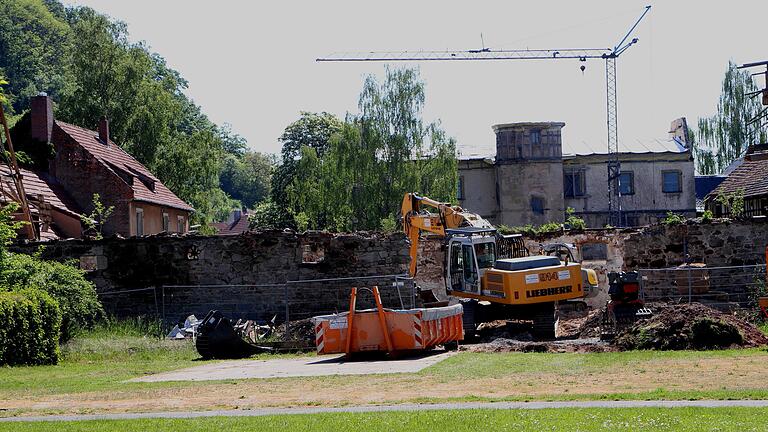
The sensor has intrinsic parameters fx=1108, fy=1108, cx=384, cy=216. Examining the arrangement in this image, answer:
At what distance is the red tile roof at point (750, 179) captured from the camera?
44562 millimetres

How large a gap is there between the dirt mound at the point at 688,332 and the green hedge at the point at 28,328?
12.4 m

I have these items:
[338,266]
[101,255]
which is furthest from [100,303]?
[338,266]

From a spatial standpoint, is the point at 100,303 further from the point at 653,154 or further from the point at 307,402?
the point at 653,154

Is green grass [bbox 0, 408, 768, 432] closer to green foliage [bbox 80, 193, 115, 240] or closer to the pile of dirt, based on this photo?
the pile of dirt

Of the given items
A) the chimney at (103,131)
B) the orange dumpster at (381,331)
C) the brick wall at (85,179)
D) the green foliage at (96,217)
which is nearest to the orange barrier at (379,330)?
the orange dumpster at (381,331)

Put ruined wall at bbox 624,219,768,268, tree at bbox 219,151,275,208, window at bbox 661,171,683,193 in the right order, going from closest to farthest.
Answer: ruined wall at bbox 624,219,768,268 → window at bbox 661,171,683,193 → tree at bbox 219,151,275,208

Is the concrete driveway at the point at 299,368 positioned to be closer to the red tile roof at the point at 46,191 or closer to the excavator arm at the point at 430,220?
the excavator arm at the point at 430,220

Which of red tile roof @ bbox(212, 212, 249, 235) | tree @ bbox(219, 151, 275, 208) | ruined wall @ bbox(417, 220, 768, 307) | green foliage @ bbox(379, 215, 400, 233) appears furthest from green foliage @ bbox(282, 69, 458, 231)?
tree @ bbox(219, 151, 275, 208)

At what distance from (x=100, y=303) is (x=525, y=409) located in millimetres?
20288

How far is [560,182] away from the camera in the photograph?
66562mm

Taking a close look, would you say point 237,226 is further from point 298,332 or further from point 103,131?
point 298,332

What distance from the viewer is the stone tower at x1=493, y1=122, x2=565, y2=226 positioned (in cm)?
6631

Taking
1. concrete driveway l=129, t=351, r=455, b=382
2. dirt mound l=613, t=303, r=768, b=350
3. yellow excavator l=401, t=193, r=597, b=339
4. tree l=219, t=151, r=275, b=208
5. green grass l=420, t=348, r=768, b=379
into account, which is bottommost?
concrete driveway l=129, t=351, r=455, b=382

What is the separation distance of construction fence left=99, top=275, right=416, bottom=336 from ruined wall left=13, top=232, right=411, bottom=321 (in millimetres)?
29
